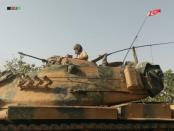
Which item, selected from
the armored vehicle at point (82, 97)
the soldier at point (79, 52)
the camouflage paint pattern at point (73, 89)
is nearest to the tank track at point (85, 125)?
the armored vehicle at point (82, 97)

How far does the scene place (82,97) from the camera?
12.6 meters

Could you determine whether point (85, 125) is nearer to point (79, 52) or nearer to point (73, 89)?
point (73, 89)

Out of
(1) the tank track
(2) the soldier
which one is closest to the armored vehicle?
(1) the tank track

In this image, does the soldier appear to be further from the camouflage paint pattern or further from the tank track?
the tank track

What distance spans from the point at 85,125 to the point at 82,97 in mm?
1182

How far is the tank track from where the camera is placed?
36.1ft

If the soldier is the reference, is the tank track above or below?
below

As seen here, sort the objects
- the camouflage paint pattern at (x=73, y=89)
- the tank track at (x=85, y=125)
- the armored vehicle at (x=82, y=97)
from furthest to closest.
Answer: the camouflage paint pattern at (x=73, y=89), the armored vehicle at (x=82, y=97), the tank track at (x=85, y=125)

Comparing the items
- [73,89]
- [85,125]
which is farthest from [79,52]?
[85,125]

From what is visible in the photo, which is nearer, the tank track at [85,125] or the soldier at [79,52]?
the tank track at [85,125]

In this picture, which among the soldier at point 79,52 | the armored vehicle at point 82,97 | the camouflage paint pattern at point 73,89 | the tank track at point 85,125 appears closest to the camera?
the tank track at point 85,125

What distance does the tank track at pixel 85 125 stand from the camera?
11.0m

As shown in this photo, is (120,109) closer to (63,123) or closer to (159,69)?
(63,123)

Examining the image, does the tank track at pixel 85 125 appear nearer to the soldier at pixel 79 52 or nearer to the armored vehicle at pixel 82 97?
the armored vehicle at pixel 82 97
